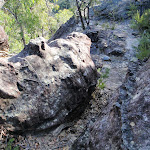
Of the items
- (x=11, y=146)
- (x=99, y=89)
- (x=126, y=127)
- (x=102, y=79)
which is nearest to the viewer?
(x=126, y=127)

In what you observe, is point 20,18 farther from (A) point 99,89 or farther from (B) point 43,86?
(B) point 43,86

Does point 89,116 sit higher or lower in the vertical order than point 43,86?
lower

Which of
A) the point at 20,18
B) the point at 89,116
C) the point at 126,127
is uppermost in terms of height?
the point at 20,18

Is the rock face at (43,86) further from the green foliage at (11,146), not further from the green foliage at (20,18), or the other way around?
the green foliage at (20,18)

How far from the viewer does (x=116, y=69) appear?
5.81 metres

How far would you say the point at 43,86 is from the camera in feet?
9.42

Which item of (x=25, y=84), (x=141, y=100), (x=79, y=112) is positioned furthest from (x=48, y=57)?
(x=141, y=100)

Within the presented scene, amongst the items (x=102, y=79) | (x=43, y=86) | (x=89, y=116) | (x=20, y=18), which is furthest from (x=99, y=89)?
(x=20, y=18)

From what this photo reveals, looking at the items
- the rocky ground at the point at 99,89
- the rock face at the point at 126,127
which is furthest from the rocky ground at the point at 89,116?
the rock face at the point at 126,127

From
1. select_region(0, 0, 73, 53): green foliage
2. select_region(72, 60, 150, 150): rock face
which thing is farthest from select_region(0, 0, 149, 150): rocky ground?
select_region(0, 0, 73, 53): green foliage

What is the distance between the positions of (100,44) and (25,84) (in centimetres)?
576

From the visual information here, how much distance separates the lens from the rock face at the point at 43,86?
8.42ft

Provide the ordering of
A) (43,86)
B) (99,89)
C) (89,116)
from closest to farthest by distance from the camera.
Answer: (43,86), (89,116), (99,89)

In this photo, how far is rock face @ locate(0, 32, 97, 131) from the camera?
2566mm
